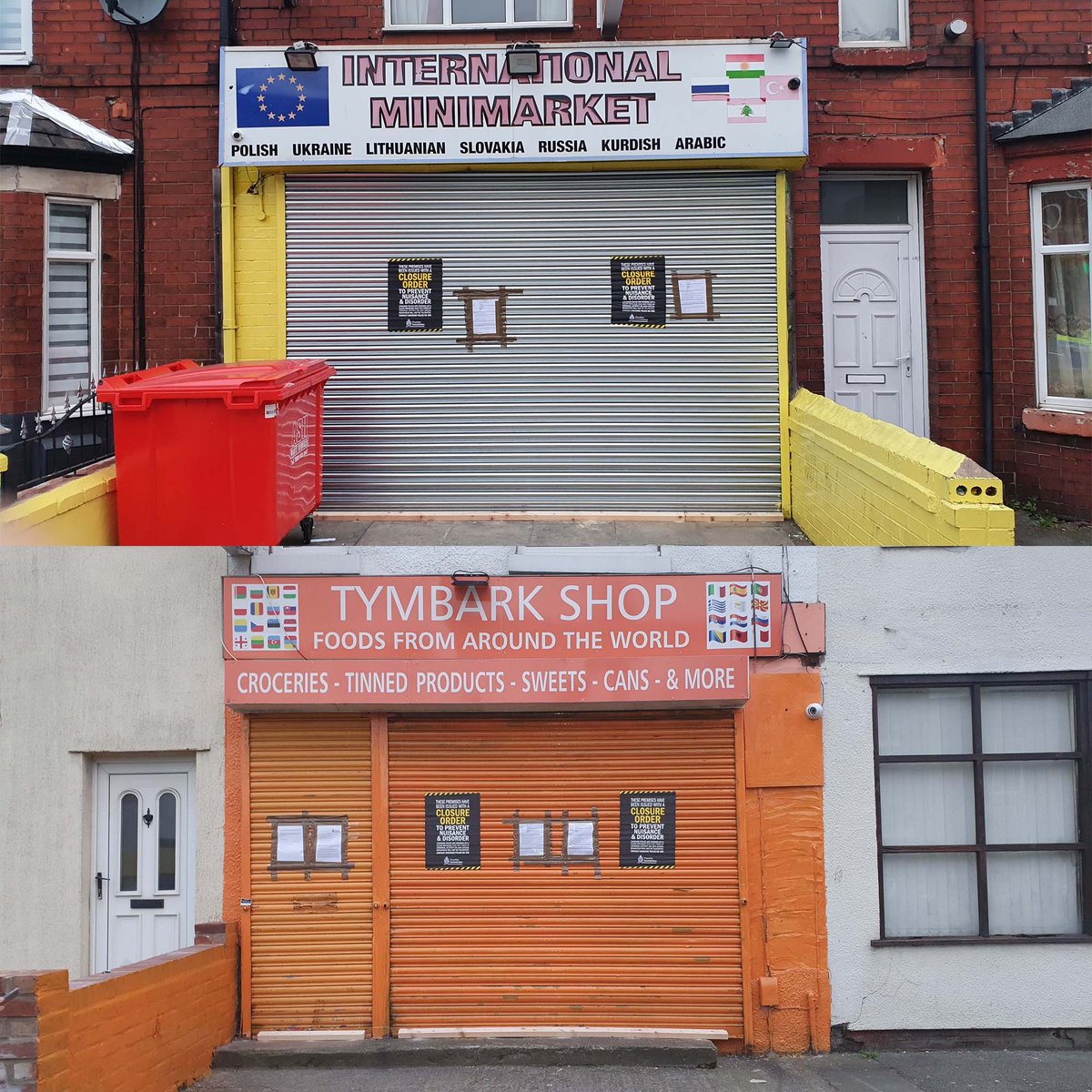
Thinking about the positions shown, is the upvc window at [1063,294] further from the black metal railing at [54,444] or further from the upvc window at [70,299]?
the upvc window at [70,299]

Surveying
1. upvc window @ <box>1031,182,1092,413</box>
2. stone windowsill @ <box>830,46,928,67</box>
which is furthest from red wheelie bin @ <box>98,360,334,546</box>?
upvc window @ <box>1031,182,1092,413</box>

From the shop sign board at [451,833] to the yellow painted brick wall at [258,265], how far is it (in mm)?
4479

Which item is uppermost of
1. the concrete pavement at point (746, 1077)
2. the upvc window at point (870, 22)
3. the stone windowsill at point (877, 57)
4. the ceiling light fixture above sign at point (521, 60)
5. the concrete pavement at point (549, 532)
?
the upvc window at point (870, 22)

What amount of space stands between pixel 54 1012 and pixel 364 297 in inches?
250

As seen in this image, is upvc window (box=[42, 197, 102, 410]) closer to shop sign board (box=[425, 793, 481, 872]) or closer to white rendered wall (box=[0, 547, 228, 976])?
white rendered wall (box=[0, 547, 228, 976])

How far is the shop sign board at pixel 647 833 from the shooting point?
26.1 ft

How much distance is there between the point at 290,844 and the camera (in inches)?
313

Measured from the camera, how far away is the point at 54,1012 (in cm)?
609

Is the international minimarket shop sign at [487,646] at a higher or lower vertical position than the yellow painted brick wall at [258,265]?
lower

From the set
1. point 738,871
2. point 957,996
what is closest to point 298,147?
point 738,871

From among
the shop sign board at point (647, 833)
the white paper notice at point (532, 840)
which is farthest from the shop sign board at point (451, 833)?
the shop sign board at point (647, 833)

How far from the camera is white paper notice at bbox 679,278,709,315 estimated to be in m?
10.4

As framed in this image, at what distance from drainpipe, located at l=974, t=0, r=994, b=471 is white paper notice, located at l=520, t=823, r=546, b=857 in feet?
18.4

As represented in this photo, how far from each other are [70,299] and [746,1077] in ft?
27.6
